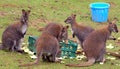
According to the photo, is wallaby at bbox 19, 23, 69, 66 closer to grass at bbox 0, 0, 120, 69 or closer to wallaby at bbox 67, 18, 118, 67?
wallaby at bbox 67, 18, 118, 67

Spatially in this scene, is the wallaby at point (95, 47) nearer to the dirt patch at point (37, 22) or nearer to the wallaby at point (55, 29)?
the wallaby at point (55, 29)

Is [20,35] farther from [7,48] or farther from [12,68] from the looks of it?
[12,68]

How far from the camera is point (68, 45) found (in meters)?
9.36

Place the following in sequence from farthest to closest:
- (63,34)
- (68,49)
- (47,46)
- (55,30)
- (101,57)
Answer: (68,49) → (63,34) → (101,57) → (55,30) → (47,46)

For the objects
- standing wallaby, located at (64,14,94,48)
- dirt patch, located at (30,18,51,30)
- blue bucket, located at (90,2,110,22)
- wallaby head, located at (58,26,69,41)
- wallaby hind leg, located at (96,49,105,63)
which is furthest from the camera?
blue bucket, located at (90,2,110,22)

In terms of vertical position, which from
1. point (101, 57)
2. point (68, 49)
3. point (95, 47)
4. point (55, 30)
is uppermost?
point (55, 30)

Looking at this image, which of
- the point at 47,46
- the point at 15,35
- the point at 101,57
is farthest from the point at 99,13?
the point at 47,46

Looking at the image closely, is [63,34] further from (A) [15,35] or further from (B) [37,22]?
(B) [37,22]

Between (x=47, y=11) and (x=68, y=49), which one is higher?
(x=47, y=11)

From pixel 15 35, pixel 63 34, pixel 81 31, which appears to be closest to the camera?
pixel 63 34

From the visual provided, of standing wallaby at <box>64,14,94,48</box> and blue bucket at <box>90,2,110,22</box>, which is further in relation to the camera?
blue bucket at <box>90,2,110,22</box>

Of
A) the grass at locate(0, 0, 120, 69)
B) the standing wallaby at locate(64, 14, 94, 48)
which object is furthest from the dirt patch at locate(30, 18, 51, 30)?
the standing wallaby at locate(64, 14, 94, 48)

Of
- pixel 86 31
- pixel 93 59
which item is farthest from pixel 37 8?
pixel 93 59

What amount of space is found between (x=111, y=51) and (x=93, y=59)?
1219 millimetres
